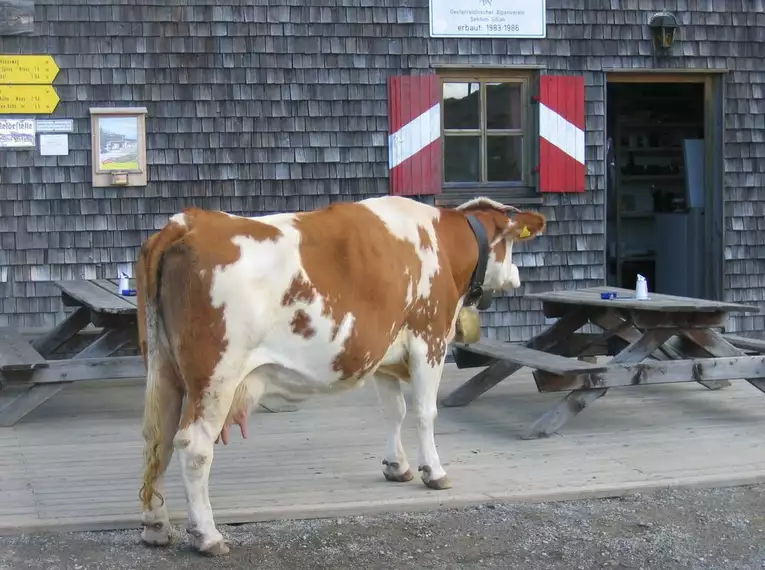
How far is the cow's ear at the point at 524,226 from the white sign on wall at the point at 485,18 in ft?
12.4

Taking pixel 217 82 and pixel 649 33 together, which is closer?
pixel 217 82

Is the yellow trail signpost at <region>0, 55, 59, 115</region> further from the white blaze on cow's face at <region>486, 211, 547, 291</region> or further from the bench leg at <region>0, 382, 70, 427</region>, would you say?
the white blaze on cow's face at <region>486, 211, 547, 291</region>

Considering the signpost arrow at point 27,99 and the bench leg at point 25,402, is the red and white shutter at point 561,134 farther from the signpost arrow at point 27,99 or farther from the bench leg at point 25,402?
the bench leg at point 25,402

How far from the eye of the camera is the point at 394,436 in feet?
16.4

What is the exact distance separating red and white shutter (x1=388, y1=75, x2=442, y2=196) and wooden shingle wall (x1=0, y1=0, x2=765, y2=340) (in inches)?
3.6

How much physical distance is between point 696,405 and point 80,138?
4953 millimetres

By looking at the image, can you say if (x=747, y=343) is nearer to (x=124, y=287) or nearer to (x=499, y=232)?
(x=499, y=232)

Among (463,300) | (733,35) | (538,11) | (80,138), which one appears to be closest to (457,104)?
(538,11)

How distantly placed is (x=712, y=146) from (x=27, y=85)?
5773mm

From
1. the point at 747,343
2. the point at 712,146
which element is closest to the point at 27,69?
the point at 747,343

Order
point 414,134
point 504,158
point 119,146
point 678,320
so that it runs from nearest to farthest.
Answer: point 678,320
point 119,146
point 414,134
point 504,158

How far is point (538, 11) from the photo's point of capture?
888 centimetres

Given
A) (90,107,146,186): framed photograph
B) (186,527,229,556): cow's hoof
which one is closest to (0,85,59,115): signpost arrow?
(90,107,146,186): framed photograph

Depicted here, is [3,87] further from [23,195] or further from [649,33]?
[649,33]
